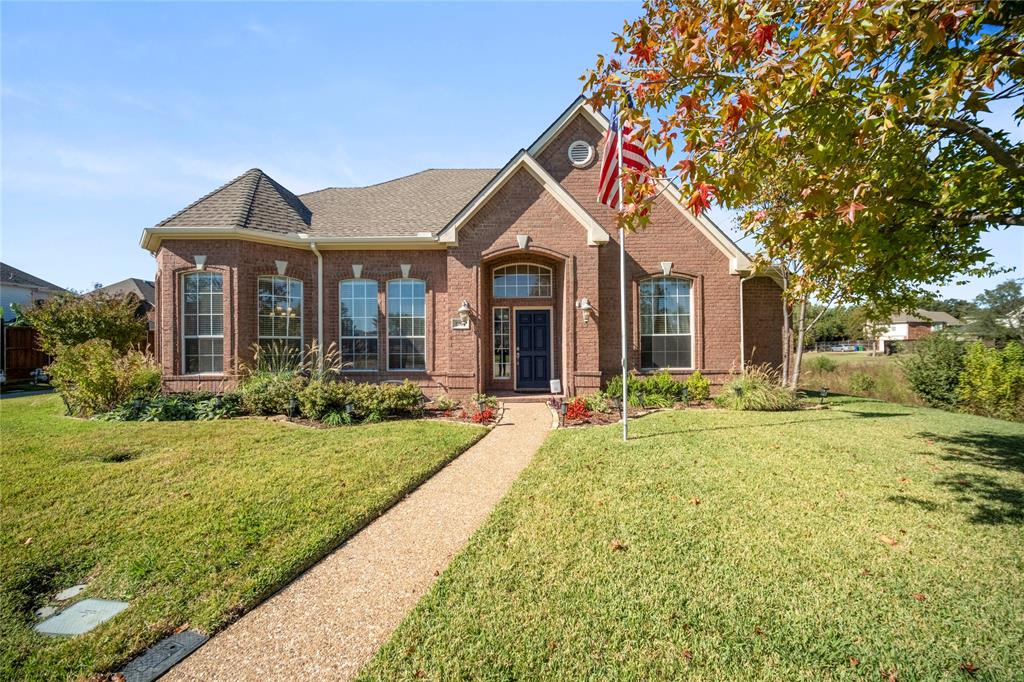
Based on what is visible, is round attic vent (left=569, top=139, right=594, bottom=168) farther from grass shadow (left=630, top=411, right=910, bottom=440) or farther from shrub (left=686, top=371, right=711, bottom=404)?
grass shadow (left=630, top=411, right=910, bottom=440)

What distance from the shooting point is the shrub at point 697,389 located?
11602 millimetres

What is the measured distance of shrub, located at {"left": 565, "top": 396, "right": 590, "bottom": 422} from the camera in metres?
9.59

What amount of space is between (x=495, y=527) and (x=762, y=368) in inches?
429

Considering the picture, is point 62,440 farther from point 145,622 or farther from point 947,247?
point 947,247

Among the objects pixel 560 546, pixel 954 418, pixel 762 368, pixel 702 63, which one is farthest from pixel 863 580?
pixel 954 418

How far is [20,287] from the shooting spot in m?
29.9

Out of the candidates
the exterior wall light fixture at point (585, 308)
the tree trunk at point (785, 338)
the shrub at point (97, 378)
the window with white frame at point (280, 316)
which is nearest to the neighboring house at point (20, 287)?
the shrub at point (97, 378)

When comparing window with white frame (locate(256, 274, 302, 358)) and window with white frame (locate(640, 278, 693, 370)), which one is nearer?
window with white frame (locate(256, 274, 302, 358))

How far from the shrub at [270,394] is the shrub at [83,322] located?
543cm

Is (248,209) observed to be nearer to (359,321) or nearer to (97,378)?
(359,321)

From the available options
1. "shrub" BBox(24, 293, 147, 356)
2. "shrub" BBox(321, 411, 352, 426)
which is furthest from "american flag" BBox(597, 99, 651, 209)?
→ "shrub" BBox(24, 293, 147, 356)

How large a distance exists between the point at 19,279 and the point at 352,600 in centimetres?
4369

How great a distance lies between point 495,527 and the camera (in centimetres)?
444

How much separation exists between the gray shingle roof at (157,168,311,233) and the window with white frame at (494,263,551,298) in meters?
6.06
